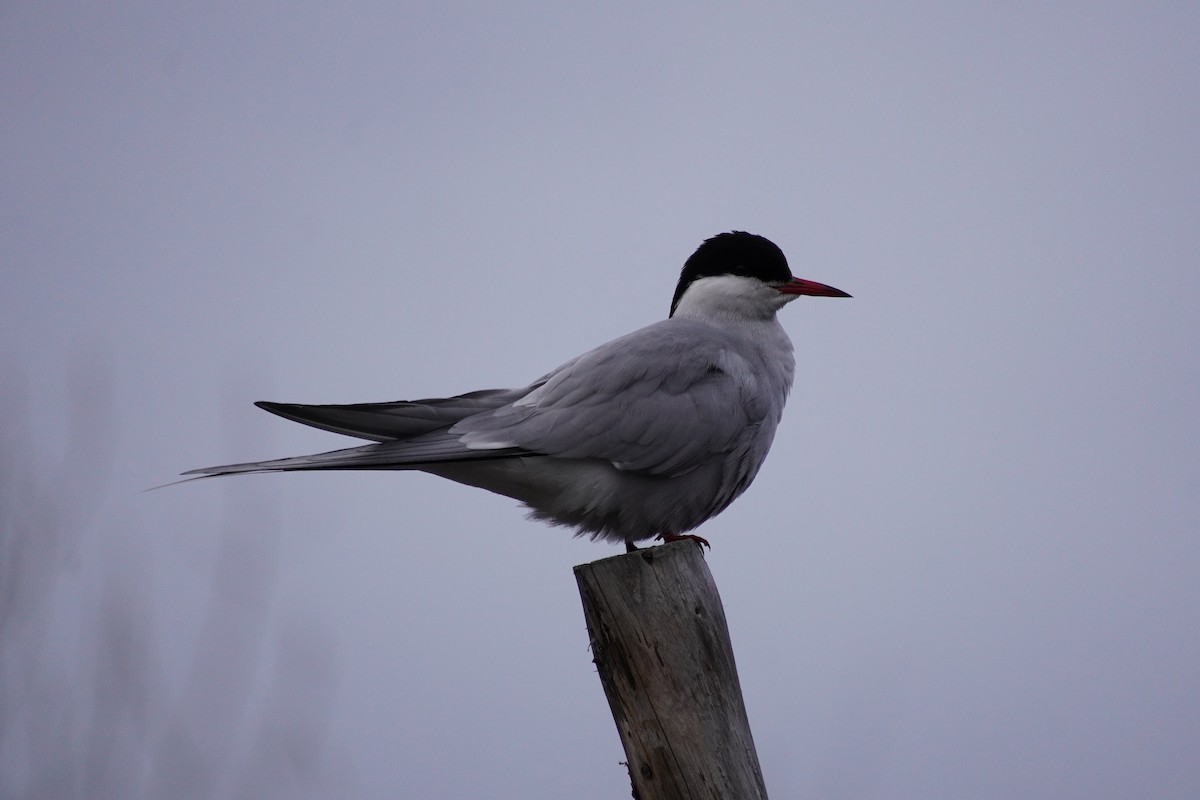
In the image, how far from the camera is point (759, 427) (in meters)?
3.55

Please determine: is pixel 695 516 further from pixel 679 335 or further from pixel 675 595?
pixel 675 595

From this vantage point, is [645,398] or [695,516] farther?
[695,516]

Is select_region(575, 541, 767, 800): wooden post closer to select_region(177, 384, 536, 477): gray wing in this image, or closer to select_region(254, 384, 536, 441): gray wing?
select_region(177, 384, 536, 477): gray wing

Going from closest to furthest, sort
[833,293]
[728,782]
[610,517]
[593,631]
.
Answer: [728,782], [593,631], [610,517], [833,293]

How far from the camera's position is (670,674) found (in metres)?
2.36

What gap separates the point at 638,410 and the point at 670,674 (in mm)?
1118

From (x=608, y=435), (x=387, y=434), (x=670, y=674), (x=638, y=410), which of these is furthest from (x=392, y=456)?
(x=670, y=674)

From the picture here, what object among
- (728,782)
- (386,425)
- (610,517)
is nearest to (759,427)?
(610,517)

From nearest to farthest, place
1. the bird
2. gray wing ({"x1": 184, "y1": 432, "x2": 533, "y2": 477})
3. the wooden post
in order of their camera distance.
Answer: the wooden post
gray wing ({"x1": 184, "y1": 432, "x2": 533, "y2": 477})
the bird

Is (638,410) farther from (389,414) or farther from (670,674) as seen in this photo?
(670,674)

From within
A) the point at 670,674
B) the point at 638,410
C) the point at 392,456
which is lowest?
the point at 670,674

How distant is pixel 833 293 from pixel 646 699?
86.0 inches

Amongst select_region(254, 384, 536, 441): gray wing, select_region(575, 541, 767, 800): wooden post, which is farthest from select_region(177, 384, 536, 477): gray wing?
select_region(575, 541, 767, 800): wooden post

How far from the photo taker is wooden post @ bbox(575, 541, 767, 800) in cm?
232
